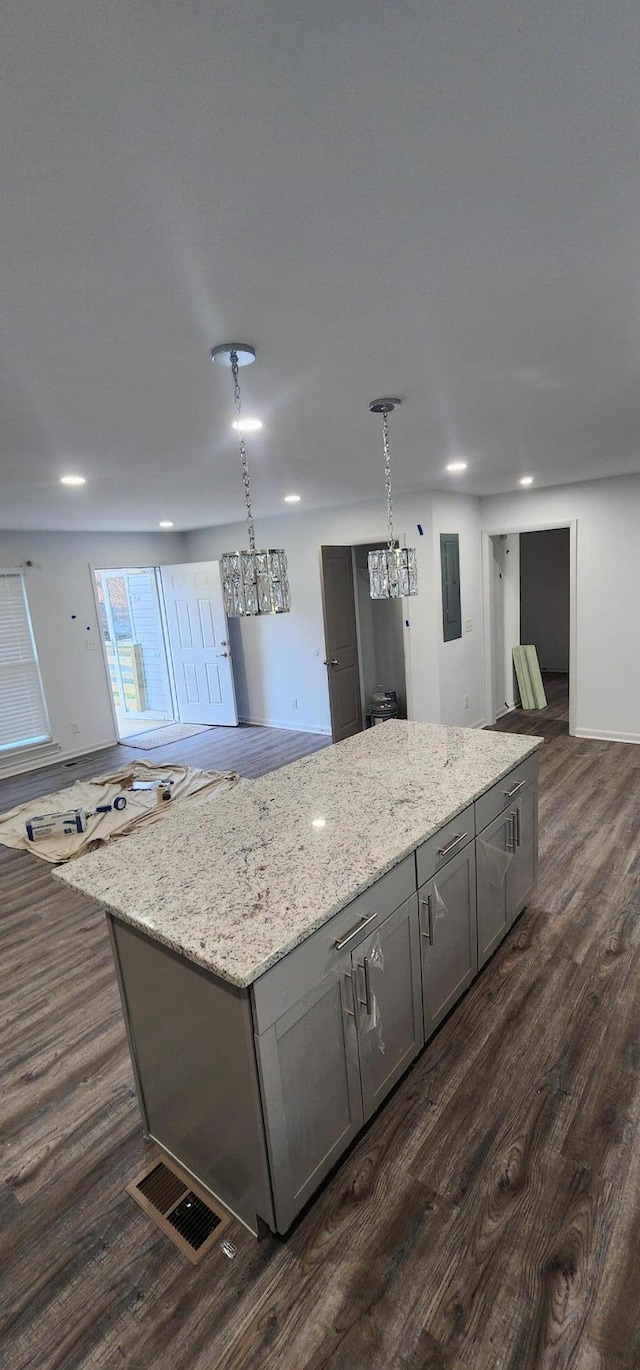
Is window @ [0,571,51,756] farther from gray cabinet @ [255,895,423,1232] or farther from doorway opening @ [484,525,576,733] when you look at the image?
gray cabinet @ [255,895,423,1232]

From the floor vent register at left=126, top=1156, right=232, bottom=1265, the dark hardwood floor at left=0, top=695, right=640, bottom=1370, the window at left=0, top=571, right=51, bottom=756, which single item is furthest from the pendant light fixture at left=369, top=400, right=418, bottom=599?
the window at left=0, top=571, right=51, bottom=756

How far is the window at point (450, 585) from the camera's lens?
17.5ft

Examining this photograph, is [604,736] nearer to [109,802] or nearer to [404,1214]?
[109,802]

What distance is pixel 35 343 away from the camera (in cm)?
168

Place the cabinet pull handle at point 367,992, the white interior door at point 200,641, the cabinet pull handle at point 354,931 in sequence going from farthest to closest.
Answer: the white interior door at point 200,641 → the cabinet pull handle at point 367,992 → the cabinet pull handle at point 354,931

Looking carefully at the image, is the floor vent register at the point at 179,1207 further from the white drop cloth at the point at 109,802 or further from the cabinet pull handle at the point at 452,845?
the white drop cloth at the point at 109,802

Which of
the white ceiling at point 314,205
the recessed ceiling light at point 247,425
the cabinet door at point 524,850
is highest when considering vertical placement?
the white ceiling at point 314,205

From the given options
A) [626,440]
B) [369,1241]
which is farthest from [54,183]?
[626,440]

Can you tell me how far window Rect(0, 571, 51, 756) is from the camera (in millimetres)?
5883

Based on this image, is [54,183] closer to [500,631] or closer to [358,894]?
[358,894]

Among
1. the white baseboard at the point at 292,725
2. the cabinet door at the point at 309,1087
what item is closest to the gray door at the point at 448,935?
the cabinet door at the point at 309,1087

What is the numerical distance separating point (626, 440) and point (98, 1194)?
431 cm

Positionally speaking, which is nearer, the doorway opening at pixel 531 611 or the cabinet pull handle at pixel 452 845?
→ the cabinet pull handle at pixel 452 845

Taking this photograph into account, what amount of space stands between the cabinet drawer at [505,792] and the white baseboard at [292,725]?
3778 mm
